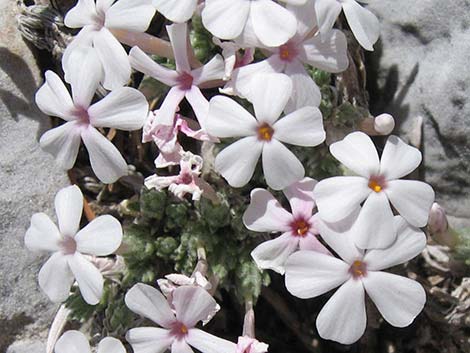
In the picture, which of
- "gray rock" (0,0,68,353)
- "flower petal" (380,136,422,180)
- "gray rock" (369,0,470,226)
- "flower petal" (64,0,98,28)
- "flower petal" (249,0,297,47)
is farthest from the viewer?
"gray rock" (0,0,68,353)

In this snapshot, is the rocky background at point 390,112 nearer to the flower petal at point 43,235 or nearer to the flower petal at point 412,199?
the flower petal at point 43,235

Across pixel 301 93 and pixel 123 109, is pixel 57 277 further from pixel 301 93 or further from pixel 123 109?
pixel 301 93

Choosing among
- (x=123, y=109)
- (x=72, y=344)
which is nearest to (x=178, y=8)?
(x=123, y=109)

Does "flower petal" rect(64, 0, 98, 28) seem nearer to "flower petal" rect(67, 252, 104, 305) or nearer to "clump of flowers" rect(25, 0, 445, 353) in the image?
"clump of flowers" rect(25, 0, 445, 353)

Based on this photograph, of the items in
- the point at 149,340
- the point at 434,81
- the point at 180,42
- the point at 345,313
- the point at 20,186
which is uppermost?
the point at 180,42

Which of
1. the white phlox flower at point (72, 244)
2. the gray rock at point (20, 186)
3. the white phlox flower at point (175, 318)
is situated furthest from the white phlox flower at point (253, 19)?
the gray rock at point (20, 186)

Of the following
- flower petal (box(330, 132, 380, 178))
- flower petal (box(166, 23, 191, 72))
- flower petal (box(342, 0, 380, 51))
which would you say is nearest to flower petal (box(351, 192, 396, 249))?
flower petal (box(330, 132, 380, 178))
